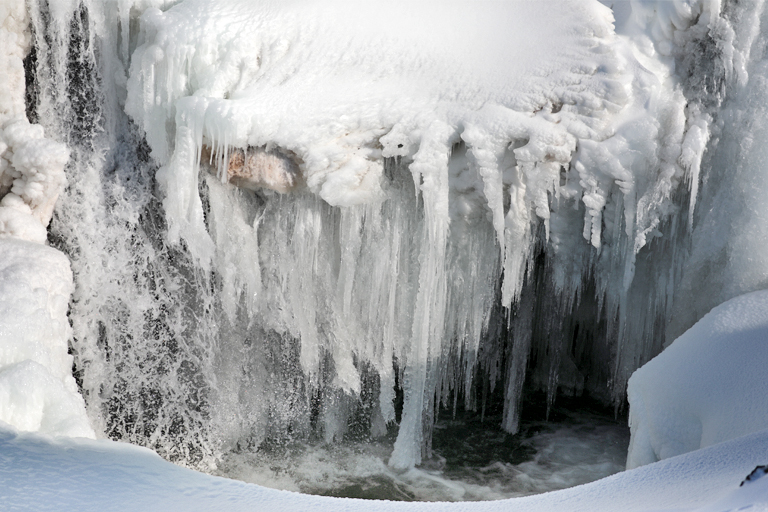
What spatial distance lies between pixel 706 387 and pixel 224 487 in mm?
2061

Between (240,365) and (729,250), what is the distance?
123 inches

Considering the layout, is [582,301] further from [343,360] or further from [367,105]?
[367,105]

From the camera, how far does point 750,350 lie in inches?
120

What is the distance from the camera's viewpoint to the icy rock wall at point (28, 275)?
291 cm

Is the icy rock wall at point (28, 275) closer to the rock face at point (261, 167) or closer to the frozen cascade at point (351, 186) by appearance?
the frozen cascade at point (351, 186)

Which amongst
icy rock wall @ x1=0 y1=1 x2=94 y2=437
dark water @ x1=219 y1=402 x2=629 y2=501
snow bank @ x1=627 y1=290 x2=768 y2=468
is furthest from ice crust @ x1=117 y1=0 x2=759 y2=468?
snow bank @ x1=627 y1=290 x2=768 y2=468

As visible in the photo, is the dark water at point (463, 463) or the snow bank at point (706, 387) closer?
the snow bank at point (706, 387)

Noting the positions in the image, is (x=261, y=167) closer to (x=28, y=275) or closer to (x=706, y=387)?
(x=28, y=275)

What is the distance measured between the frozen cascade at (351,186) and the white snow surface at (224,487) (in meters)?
2.19

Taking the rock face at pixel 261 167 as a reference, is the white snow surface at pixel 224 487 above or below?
below

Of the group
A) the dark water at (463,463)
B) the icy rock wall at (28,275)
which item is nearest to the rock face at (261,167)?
the icy rock wall at (28,275)

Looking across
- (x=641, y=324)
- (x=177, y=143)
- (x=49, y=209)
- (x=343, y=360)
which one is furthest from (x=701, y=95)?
(x=49, y=209)

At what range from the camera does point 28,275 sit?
365 cm

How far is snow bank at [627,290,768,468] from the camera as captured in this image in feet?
9.12
